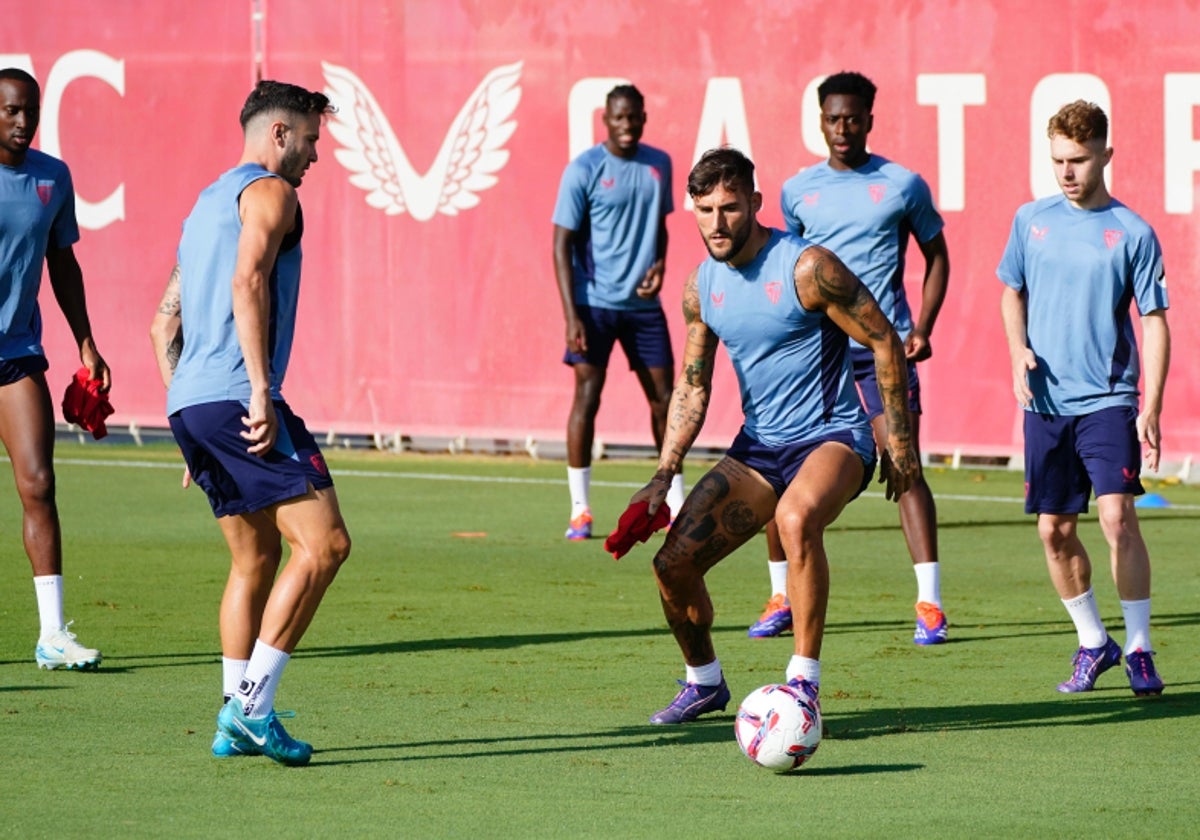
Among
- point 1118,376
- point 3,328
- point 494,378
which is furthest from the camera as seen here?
point 494,378

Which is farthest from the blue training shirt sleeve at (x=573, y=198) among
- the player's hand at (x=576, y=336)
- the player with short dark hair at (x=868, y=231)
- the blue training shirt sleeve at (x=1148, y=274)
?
the blue training shirt sleeve at (x=1148, y=274)

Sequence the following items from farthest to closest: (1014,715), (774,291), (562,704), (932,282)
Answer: (932,282)
(562,704)
(1014,715)
(774,291)

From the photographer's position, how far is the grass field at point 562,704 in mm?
6465

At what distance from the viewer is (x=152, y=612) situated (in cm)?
1066

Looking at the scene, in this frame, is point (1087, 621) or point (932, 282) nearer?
point (1087, 621)

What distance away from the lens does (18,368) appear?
9.17m

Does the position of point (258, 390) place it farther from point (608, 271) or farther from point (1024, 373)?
point (608, 271)

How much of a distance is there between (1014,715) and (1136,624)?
2.73 feet

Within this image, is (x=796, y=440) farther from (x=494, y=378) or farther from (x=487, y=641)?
(x=494, y=378)

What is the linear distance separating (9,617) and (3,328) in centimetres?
185

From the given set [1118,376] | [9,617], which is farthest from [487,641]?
[1118,376]

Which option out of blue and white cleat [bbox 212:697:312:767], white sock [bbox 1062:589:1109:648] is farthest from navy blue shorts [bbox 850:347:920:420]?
blue and white cleat [bbox 212:697:312:767]

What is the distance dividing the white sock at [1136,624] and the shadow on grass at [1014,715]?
21 centimetres

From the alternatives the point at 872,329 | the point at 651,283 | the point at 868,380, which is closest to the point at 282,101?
the point at 872,329
